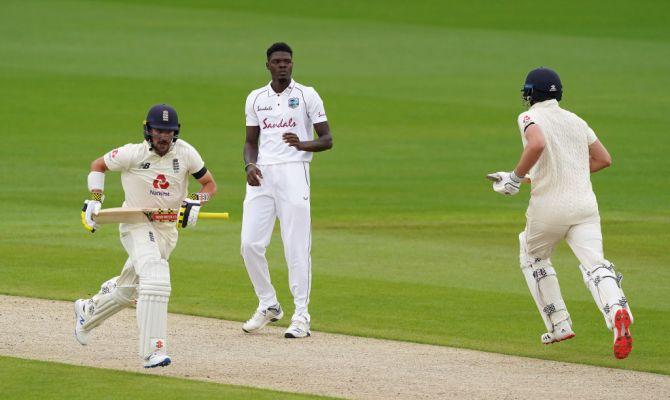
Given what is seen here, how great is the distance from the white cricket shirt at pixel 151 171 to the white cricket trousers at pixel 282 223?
1153 mm

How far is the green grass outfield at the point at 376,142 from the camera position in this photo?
12.5m

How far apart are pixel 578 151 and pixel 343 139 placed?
50.2ft

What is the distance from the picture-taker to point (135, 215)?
977cm

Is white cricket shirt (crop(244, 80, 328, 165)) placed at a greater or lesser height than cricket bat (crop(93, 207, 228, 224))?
greater

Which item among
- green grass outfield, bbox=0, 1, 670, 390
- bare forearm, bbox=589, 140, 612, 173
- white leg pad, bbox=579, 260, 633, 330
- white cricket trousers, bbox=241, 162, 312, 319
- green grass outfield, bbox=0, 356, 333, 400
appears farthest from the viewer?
green grass outfield, bbox=0, 1, 670, 390

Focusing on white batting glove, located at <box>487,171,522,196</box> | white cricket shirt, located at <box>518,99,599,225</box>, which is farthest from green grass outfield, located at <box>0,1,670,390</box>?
white batting glove, located at <box>487,171,522,196</box>

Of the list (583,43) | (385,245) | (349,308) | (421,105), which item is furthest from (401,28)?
(349,308)

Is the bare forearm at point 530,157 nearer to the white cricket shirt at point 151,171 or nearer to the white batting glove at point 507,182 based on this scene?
the white batting glove at point 507,182

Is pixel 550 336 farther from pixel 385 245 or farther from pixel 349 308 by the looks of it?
pixel 385 245

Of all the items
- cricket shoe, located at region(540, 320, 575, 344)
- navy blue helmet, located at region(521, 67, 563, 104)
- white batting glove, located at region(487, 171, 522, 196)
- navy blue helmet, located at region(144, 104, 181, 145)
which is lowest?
cricket shoe, located at region(540, 320, 575, 344)

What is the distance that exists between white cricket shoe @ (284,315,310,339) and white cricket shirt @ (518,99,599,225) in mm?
2069

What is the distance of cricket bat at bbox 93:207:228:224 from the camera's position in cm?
969

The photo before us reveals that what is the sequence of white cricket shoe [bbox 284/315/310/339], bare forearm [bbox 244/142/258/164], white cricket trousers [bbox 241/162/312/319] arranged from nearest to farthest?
white cricket shoe [bbox 284/315/310/339]
white cricket trousers [bbox 241/162/312/319]
bare forearm [bbox 244/142/258/164]

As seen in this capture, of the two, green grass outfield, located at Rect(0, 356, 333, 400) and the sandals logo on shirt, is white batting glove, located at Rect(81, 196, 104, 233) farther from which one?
green grass outfield, located at Rect(0, 356, 333, 400)
